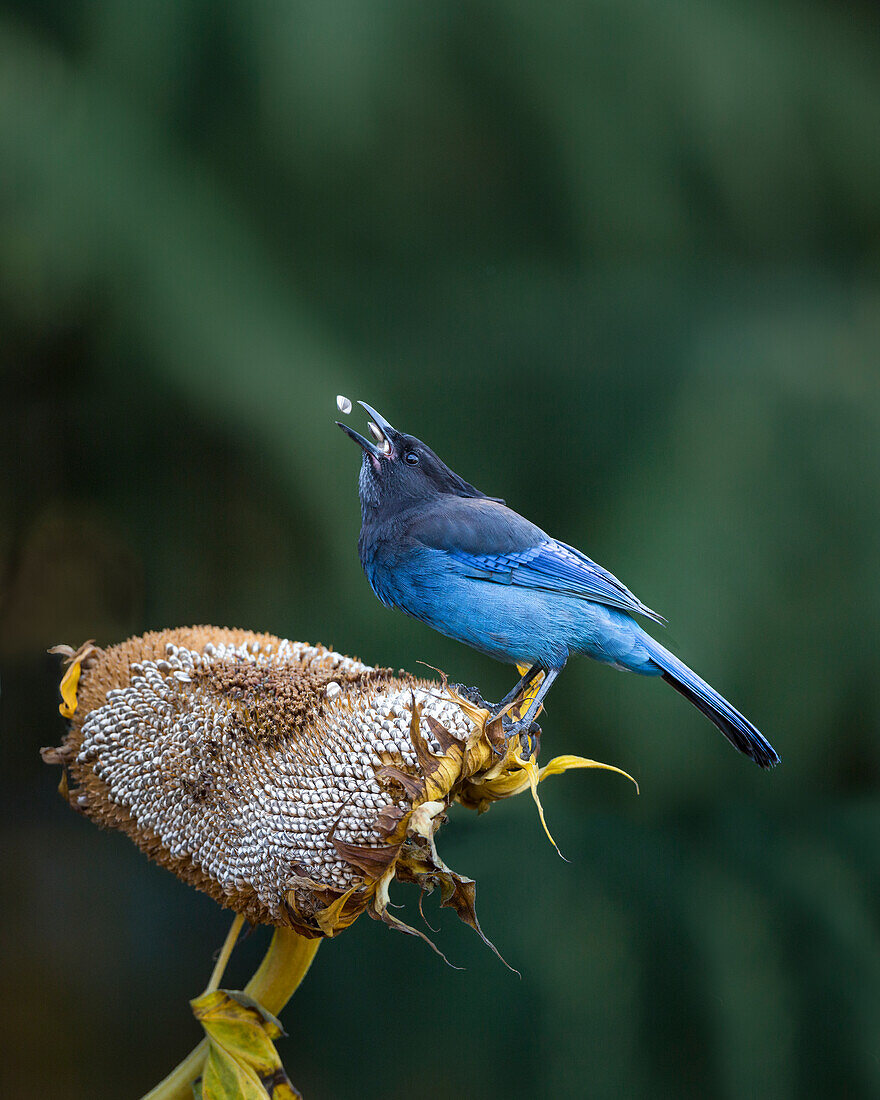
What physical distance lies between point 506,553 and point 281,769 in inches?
11.7

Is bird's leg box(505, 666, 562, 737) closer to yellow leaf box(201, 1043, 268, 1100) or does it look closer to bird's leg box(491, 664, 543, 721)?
bird's leg box(491, 664, 543, 721)

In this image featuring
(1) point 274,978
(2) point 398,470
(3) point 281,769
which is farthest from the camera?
(2) point 398,470

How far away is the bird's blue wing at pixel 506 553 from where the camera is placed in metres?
0.92

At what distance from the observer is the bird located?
908mm

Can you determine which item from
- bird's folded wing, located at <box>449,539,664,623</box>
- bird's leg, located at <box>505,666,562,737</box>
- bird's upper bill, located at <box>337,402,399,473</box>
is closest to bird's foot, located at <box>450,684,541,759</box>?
bird's leg, located at <box>505,666,562,737</box>

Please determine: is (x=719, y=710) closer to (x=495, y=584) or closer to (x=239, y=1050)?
(x=495, y=584)

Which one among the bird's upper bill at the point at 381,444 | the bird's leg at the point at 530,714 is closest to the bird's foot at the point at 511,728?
the bird's leg at the point at 530,714

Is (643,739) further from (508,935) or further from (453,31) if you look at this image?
(453,31)

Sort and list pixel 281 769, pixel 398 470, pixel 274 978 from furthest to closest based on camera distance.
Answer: pixel 398 470, pixel 274 978, pixel 281 769

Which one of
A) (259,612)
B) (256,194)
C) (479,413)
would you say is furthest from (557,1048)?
(256,194)

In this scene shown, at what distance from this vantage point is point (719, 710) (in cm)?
91

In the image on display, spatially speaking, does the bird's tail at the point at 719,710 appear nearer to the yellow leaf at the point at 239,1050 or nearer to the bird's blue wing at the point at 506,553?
the bird's blue wing at the point at 506,553

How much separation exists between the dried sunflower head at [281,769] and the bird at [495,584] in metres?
0.11

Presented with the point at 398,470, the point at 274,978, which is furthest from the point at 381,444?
the point at 274,978
